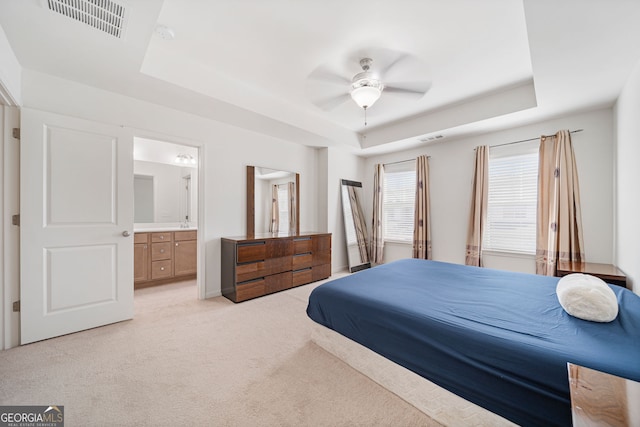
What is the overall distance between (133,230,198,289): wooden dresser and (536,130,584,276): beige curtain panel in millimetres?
5359

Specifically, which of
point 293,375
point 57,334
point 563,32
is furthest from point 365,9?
point 57,334

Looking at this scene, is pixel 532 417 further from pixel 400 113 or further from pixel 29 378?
pixel 400 113

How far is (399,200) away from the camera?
5082 millimetres

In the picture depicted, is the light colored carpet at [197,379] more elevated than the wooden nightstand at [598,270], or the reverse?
the wooden nightstand at [598,270]

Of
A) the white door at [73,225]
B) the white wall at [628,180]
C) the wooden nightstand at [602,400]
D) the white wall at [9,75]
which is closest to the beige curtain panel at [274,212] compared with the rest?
the white door at [73,225]

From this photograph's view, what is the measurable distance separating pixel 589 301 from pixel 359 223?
3958mm

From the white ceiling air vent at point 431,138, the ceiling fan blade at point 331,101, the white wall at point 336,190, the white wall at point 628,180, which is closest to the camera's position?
the white wall at point 628,180

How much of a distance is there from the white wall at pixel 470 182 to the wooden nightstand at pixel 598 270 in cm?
24

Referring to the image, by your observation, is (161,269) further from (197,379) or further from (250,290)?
(197,379)

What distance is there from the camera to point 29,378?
178cm

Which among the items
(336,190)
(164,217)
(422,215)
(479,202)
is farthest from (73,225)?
(479,202)

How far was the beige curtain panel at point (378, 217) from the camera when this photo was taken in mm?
5238

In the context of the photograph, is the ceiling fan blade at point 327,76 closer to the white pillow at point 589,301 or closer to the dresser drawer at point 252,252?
the dresser drawer at point 252,252

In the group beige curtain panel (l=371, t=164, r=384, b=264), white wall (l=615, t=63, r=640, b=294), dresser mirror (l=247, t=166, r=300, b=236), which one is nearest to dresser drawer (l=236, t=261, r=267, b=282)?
dresser mirror (l=247, t=166, r=300, b=236)
